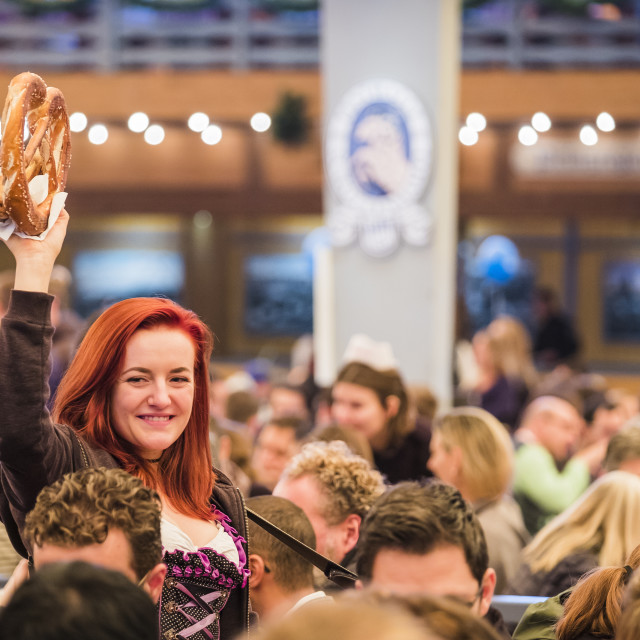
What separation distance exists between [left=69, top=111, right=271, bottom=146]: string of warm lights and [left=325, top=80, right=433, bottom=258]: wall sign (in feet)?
11.1

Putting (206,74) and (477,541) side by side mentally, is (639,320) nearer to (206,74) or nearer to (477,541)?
(206,74)

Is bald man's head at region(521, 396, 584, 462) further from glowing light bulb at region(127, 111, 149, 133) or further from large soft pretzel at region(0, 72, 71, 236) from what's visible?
glowing light bulb at region(127, 111, 149, 133)

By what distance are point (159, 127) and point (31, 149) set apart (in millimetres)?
8883

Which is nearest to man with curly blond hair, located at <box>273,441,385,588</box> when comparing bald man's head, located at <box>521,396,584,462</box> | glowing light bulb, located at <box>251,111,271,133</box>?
bald man's head, located at <box>521,396,584,462</box>

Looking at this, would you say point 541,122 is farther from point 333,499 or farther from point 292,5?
point 333,499

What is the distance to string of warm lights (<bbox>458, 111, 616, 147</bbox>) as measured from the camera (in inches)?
384

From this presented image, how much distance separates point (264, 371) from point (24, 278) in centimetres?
874

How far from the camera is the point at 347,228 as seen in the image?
7.32m

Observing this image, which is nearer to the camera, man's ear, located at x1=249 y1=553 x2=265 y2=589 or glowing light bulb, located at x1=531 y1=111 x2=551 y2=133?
man's ear, located at x1=249 y1=553 x2=265 y2=589

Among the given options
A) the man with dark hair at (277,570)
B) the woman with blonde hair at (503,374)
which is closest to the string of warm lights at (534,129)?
the woman with blonde hair at (503,374)

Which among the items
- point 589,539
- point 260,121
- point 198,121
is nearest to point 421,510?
point 589,539

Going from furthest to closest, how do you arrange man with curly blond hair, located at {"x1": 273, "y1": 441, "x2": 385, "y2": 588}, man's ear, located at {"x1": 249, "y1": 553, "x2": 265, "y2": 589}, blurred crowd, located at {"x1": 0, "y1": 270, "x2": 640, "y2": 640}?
man with curly blond hair, located at {"x1": 273, "y1": 441, "x2": 385, "y2": 588} → man's ear, located at {"x1": 249, "y1": 553, "x2": 265, "y2": 589} → blurred crowd, located at {"x1": 0, "y1": 270, "x2": 640, "y2": 640}

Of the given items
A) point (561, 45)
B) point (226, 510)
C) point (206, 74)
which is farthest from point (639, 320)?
point (226, 510)

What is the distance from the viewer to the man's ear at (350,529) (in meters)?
2.86
